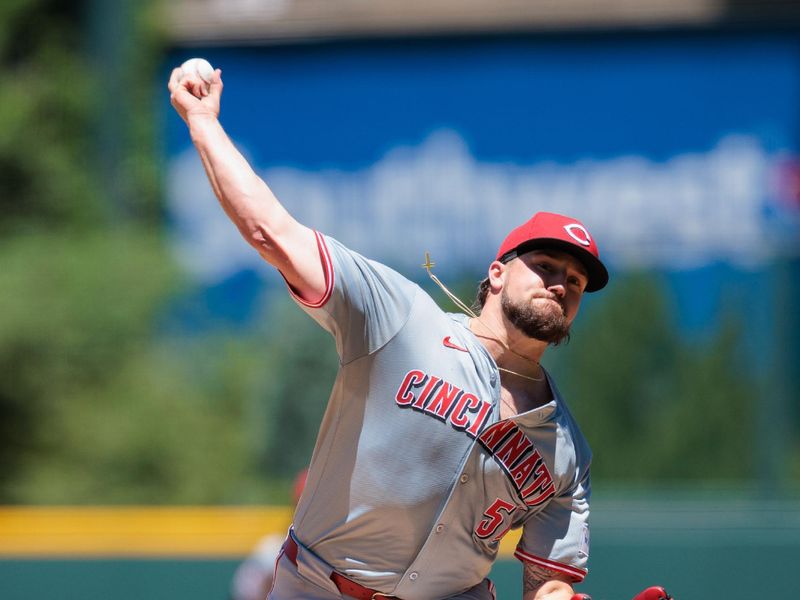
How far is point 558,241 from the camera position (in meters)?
3.75

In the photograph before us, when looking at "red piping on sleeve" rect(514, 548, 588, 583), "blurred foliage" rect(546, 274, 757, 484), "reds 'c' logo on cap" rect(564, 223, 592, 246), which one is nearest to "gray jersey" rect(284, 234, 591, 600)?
"red piping on sleeve" rect(514, 548, 588, 583)

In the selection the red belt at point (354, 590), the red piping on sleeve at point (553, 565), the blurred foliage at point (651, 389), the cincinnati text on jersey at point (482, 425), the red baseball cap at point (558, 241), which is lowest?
the red belt at point (354, 590)

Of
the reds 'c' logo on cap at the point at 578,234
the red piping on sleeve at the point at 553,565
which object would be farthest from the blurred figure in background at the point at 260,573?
the reds 'c' logo on cap at the point at 578,234

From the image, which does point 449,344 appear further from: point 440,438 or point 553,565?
Result: point 553,565

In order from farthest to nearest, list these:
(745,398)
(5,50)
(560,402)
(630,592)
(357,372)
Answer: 1. (5,50)
2. (745,398)
3. (630,592)
4. (560,402)
5. (357,372)

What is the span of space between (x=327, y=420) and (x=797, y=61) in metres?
9.83

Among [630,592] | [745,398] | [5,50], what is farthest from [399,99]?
[630,592]

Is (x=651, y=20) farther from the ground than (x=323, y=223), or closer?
farther from the ground

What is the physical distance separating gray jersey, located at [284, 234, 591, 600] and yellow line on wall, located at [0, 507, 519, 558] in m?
3.49

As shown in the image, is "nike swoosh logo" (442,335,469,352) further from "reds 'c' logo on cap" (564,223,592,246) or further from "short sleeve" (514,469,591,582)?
"short sleeve" (514,469,591,582)

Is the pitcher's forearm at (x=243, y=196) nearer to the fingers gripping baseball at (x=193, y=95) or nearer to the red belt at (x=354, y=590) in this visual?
the fingers gripping baseball at (x=193, y=95)

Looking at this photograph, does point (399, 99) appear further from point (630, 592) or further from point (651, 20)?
point (630, 592)

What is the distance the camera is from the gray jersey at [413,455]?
3619mm

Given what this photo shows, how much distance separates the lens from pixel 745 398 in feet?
25.7
